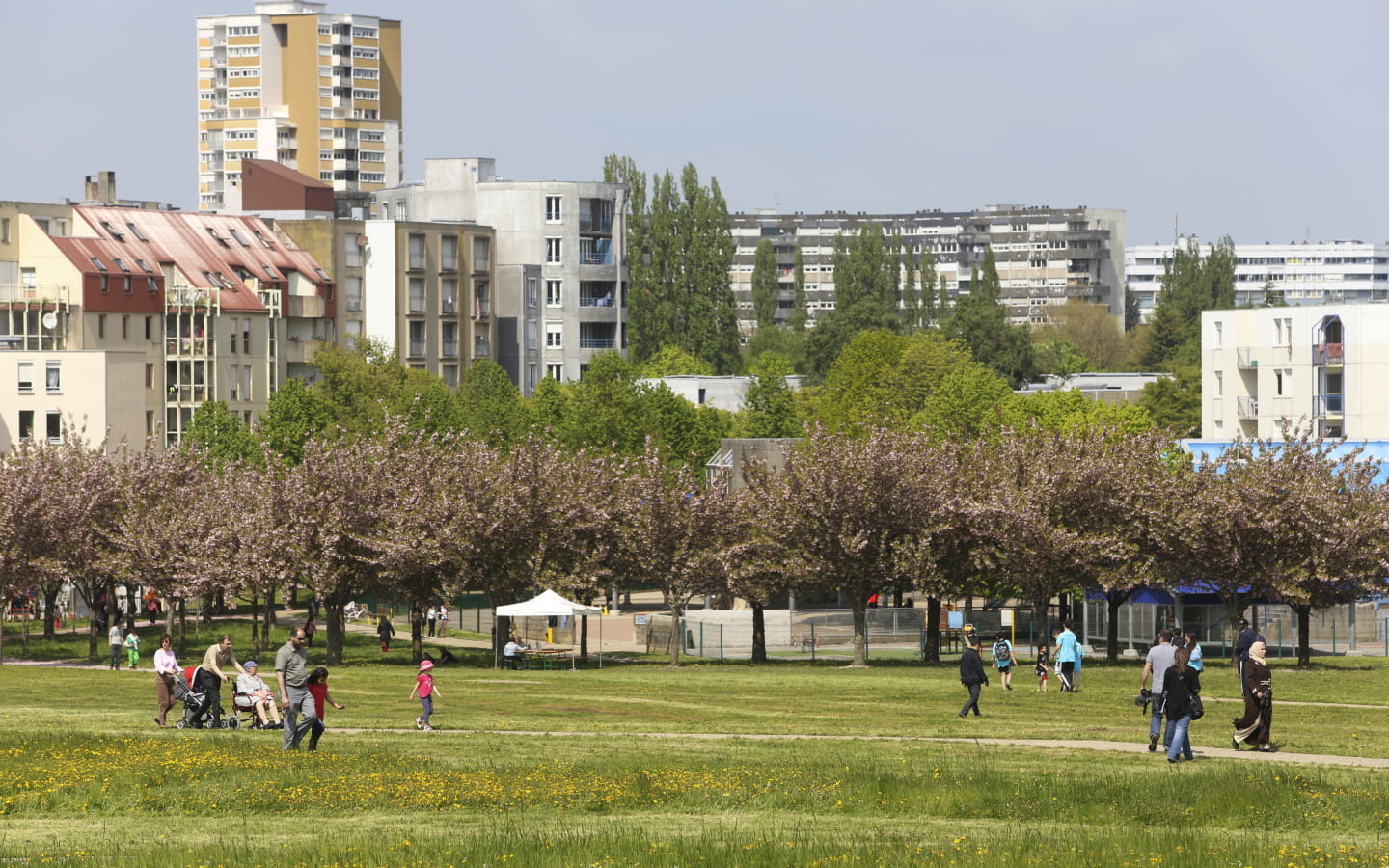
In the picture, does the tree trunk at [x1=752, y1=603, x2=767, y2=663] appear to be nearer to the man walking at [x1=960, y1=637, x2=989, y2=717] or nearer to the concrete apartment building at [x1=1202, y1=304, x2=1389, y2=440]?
the man walking at [x1=960, y1=637, x2=989, y2=717]

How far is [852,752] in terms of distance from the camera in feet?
102

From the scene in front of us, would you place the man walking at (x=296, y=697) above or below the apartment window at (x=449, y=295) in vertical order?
below

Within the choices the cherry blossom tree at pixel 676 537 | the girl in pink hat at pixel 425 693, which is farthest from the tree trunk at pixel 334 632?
the girl in pink hat at pixel 425 693

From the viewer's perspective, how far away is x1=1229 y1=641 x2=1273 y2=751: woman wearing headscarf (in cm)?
3133

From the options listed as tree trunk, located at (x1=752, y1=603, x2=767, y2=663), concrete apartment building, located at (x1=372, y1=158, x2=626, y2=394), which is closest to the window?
concrete apartment building, located at (x1=372, y1=158, x2=626, y2=394)

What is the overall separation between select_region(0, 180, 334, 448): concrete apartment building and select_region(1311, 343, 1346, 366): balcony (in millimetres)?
70959

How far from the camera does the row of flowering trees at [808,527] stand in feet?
191

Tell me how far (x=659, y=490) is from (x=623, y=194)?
391 feet

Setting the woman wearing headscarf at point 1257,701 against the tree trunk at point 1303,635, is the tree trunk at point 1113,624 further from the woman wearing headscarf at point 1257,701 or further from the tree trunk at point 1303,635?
the woman wearing headscarf at point 1257,701

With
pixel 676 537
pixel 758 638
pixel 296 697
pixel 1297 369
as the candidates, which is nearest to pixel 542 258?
pixel 1297 369

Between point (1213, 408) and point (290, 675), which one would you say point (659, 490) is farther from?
point (1213, 408)

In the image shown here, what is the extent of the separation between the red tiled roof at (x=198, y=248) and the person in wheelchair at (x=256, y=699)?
92.3m

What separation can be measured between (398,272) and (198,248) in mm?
20595

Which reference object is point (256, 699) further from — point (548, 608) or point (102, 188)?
point (102, 188)
